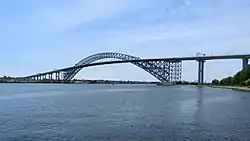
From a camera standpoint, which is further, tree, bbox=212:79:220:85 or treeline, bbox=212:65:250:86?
tree, bbox=212:79:220:85

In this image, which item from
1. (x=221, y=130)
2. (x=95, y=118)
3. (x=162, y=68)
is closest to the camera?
(x=221, y=130)

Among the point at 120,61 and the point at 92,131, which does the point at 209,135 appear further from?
the point at 120,61

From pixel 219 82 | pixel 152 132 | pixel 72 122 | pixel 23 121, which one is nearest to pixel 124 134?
pixel 152 132

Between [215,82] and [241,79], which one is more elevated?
[241,79]

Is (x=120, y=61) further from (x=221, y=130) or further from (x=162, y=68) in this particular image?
(x=221, y=130)

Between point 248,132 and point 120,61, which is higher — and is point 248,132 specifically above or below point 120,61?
below

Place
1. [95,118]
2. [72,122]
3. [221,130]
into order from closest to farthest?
[221,130], [72,122], [95,118]

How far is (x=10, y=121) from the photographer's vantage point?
27391 mm

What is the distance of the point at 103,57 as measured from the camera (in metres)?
154

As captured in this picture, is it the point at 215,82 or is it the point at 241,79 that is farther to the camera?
the point at 215,82

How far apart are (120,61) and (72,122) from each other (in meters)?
113

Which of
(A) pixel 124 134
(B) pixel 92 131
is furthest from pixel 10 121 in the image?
(A) pixel 124 134

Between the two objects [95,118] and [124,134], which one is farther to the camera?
[95,118]

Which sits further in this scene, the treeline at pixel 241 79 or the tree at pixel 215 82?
the tree at pixel 215 82
